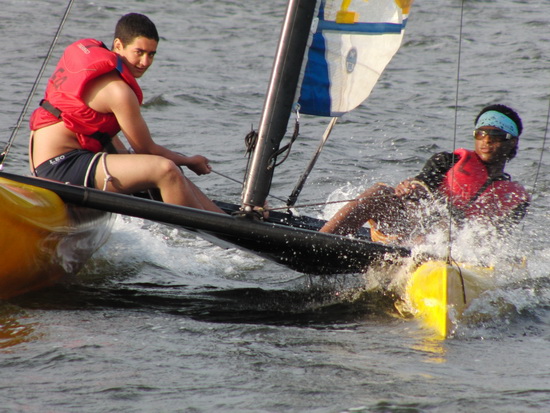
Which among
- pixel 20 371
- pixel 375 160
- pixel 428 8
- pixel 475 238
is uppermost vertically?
pixel 428 8

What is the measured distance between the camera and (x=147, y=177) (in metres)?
3.71

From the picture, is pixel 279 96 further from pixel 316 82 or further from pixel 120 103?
pixel 120 103

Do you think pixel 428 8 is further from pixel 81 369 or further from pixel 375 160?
pixel 81 369

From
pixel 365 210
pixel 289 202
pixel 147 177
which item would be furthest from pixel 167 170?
pixel 365 210

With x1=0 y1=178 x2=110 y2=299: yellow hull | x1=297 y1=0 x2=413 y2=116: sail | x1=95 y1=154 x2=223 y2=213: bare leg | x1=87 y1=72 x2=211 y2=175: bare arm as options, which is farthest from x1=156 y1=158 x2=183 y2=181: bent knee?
x1=297 y1=0 x2=413 y2=116: sail

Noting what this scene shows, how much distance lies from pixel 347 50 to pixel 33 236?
172cm

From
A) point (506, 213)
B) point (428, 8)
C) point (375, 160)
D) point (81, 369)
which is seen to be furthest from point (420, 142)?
point (428, 8)

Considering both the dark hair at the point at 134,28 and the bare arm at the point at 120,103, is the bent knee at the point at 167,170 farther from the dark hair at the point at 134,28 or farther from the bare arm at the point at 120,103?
the dark hair at the point at 134,28

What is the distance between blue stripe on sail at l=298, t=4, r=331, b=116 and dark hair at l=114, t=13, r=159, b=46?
2.44ft

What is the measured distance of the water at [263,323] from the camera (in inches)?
102

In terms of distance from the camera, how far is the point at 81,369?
273cm

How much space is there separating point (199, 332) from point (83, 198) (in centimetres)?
76

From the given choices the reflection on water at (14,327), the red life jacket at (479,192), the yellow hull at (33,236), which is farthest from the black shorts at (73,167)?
the red life jacket at (479,192)

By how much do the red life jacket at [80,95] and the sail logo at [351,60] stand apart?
102 cm
